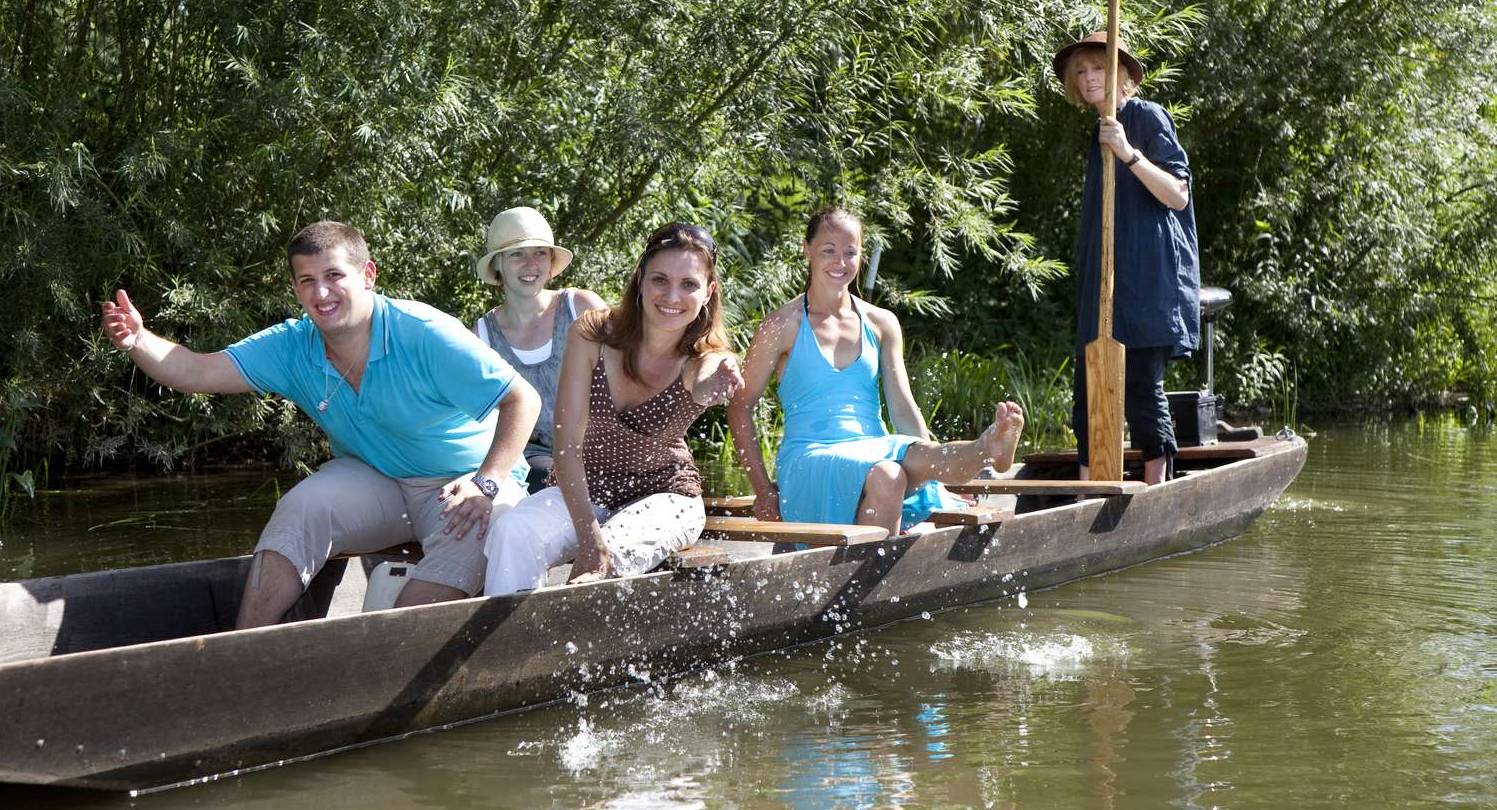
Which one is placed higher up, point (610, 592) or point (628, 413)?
point (628, 413)

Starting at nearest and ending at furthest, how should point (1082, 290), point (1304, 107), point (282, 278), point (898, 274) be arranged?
point (1082, 290) < point (282, 278) < point (898, 274) < point (1304, 107)

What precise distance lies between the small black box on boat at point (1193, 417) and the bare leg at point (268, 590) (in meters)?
4.46

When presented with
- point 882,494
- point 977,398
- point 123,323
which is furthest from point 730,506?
point 977,398

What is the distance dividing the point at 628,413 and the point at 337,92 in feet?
10.5

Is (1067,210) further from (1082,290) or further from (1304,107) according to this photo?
(1082,290)

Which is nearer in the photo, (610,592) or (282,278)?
(610,592)

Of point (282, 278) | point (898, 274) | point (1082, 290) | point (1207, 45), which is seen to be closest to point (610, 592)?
point (1082, 290)

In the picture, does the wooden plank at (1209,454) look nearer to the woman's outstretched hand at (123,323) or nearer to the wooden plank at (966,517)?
the wooden plank at (966,517)

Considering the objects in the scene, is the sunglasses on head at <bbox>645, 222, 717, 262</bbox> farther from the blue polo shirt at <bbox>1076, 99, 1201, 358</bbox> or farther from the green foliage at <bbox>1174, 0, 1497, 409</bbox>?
the green foliage at <bbox>1174, 0, 1497, 409</bbox>

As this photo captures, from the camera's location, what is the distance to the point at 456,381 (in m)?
4.20

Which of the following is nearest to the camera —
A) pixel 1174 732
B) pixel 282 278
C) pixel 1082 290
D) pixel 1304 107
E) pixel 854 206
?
pixel 1174 732

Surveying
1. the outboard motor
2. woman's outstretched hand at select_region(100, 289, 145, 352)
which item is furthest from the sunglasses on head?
the outboard motor

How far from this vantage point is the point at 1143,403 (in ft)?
20.8

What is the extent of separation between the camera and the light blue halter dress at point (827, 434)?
198 inches
